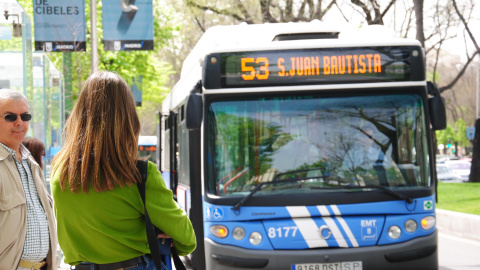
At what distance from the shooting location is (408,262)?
748 centimetres

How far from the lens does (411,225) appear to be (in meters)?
7.59

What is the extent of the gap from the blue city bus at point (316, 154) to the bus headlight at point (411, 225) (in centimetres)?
1

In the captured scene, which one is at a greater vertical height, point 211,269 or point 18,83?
point 18,83

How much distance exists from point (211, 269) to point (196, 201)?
2.79 feet

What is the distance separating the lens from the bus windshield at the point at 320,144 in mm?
7648

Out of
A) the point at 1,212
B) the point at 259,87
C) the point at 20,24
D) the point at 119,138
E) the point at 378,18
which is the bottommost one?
the point at 1,212

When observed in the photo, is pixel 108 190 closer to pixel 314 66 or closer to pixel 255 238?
pixel 255 238

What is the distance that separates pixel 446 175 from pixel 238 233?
1118 inches

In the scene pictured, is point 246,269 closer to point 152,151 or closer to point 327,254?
point 327,254

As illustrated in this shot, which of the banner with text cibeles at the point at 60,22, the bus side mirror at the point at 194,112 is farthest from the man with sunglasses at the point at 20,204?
the banner with text cibeles at the point at 60,22

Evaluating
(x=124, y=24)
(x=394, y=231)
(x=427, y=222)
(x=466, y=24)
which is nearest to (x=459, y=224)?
(x=124, y=24)

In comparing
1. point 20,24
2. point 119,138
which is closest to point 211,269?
point 20,24

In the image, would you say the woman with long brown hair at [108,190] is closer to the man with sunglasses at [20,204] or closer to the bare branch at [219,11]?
the man with sunglasses at [20,204]

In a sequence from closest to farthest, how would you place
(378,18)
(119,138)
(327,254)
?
1. (119,138)
2. (327,254)
3. (378,18)
